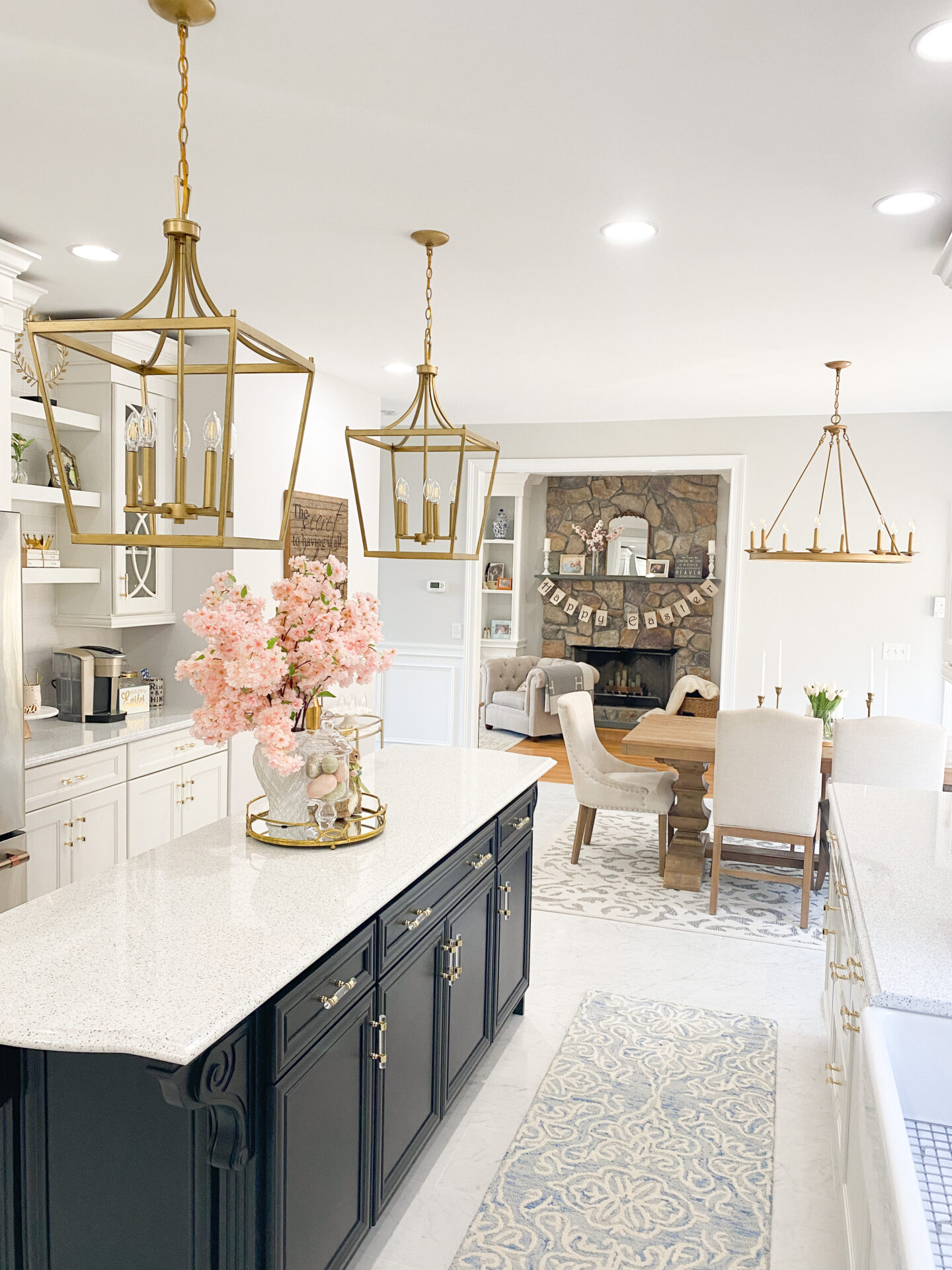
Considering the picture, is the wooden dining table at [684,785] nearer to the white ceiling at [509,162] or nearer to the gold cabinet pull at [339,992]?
the white ceiling at [509,162]

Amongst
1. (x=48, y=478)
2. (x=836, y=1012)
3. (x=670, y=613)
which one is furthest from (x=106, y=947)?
(x=670, y=613)

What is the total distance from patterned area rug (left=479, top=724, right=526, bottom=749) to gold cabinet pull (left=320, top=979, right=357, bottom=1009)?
6540 millimetres

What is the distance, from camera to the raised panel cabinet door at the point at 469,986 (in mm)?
2504

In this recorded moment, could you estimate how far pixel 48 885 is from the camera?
3400 millimetres

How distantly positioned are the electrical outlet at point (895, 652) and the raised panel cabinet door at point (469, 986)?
13.3 ft

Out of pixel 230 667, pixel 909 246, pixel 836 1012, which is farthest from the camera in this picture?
pixel 909 246

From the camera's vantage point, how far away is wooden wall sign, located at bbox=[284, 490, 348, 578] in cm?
498

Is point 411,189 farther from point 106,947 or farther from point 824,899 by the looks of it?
point 824,899

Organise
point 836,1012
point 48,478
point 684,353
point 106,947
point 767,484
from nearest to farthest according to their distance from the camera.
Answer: point 106,947 < point 836,1012 < point 48,478 < point 684,353 < point 767,484

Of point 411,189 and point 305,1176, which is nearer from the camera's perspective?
point 305,1176

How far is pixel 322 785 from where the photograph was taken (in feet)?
7.30

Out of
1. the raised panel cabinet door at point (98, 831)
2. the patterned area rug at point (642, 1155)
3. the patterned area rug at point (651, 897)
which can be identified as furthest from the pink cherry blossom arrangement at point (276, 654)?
the patterned area rug at point (651, 897)

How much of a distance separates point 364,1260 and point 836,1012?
135 cm

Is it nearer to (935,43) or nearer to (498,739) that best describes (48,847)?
(935,43)
